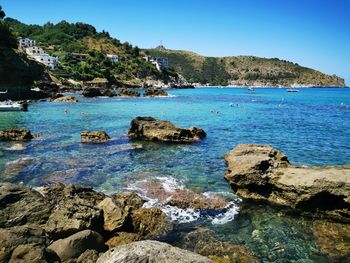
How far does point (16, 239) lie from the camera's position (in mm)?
9008

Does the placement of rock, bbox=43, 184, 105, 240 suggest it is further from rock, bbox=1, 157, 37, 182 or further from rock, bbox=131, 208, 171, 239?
rock, bbox=1, 157, 37, 182

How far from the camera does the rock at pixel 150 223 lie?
13.8 metres

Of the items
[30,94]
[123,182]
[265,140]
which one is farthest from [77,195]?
[30,94]

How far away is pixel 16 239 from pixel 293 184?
12.7 meters

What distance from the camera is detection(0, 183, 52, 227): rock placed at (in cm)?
1242

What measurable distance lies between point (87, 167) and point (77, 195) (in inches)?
354

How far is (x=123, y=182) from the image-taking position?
2119cm

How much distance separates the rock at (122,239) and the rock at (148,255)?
5128mm

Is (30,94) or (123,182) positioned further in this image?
(30,94)

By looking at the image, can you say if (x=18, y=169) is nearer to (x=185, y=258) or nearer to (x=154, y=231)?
(x=154, y=231)

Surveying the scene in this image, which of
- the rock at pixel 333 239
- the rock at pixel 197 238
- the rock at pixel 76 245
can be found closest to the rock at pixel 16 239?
the rock at pixel 76 245

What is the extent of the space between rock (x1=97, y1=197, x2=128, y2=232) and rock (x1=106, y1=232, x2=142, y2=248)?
0.42 meters

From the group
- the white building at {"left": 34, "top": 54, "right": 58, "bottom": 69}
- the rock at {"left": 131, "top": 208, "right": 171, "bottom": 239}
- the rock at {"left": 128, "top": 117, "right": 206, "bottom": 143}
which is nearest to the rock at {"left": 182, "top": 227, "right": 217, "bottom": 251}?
the rock at {"left": 131, "top": 208, "right": 171, "bottom": 239}

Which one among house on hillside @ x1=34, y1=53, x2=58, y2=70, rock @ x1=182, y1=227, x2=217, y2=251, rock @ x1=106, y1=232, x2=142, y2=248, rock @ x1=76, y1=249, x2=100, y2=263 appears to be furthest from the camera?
house on hillside @ x1=34, y1=53, x2=58, y2=70
